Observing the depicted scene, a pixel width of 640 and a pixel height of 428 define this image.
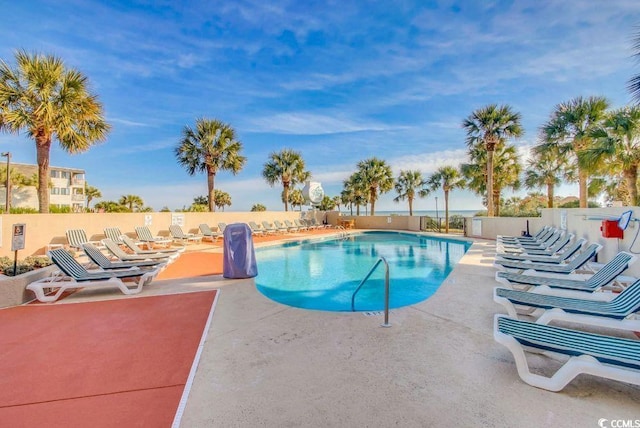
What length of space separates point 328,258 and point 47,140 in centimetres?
1131

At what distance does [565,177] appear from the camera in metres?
14.8

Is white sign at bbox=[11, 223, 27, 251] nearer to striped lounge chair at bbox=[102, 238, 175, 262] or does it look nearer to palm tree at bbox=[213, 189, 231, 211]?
striped lounge chair at bbox=[102, 238, 175, 262]

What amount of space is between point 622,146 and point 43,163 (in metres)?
19.7

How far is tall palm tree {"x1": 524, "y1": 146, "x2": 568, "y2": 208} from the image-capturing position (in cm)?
1559

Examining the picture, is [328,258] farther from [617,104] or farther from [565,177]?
[565,177]

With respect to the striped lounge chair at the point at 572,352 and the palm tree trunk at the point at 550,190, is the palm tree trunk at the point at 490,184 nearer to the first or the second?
the palm tree trunk at the point at 550,190

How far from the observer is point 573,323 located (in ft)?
11.9

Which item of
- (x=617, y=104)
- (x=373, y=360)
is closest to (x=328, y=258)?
(x=373, y=360)

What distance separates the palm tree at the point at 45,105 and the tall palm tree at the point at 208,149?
5745 mm

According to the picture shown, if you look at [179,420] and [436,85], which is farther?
[436,85]

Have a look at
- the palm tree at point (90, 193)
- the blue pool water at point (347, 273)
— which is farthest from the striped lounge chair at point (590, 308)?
the palm tree at point (90, 193)

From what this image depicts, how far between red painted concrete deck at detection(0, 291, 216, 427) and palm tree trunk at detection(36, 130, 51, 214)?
8.00m

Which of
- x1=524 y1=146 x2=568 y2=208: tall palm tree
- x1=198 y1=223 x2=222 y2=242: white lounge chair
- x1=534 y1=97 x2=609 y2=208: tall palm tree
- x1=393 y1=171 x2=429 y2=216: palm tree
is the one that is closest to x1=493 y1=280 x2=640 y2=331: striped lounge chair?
x1=534 y1=97 x2=609 y2=208: tall palm tree

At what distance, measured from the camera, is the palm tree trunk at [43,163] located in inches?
390
